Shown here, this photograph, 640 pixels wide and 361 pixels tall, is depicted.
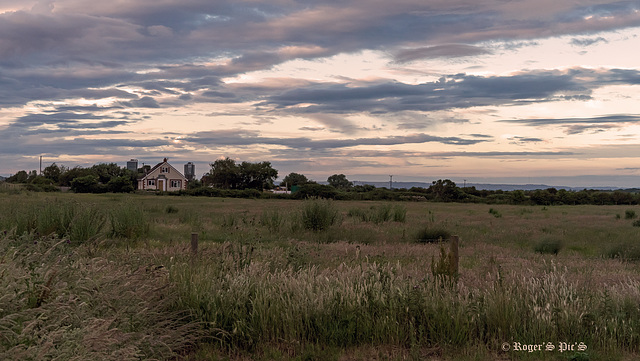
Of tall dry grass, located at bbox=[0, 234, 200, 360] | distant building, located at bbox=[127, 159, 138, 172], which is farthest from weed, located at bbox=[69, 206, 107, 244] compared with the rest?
distant building, located at bbox=[127, 159, 138, 172]

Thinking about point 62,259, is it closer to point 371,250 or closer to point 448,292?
point 448,292

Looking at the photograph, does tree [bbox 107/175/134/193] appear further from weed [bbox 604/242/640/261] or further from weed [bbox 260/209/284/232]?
weed [bbox 604/242/640/261]

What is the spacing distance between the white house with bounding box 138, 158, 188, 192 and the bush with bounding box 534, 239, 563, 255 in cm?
7320

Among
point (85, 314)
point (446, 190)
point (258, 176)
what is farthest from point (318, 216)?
point (258, 176)

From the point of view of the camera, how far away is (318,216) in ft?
70.1

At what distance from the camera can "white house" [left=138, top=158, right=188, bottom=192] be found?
84.8m

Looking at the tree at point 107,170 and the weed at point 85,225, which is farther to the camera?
the tree at point 107,170

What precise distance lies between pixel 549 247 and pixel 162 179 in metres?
75.7

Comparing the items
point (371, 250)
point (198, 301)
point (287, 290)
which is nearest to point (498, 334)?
point (287, 290)

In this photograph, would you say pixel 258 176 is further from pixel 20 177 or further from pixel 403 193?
pixel 20 177

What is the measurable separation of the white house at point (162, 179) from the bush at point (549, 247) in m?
73.2

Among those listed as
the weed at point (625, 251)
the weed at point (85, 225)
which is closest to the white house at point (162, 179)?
the weed at point (85, 225)

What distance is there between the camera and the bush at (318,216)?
2128 cm

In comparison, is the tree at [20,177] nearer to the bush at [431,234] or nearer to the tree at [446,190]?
the tree at [446,190]
